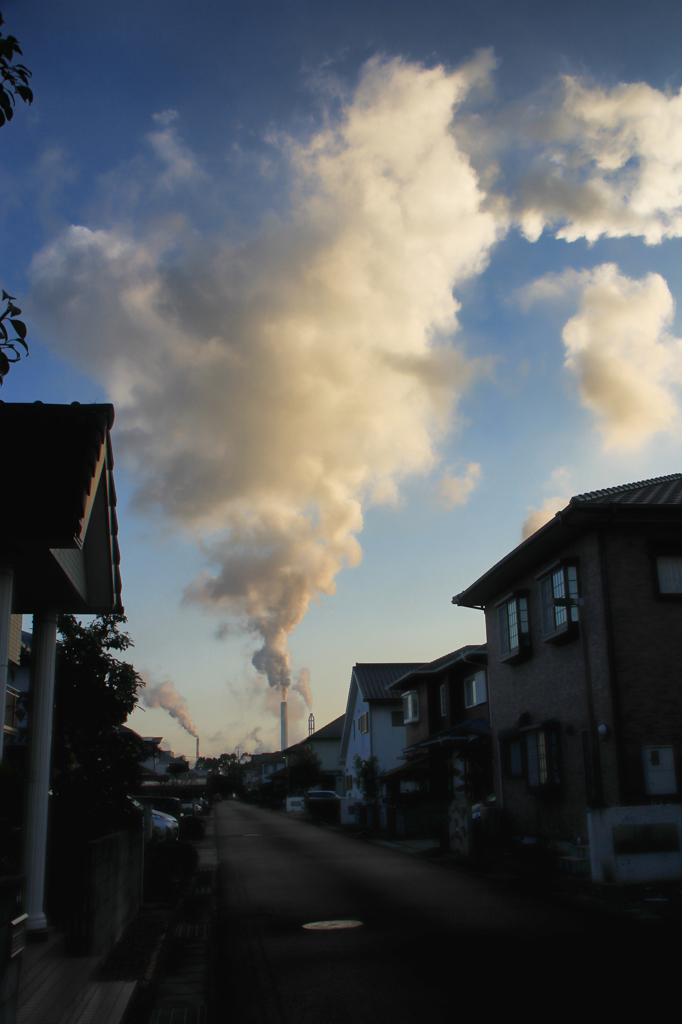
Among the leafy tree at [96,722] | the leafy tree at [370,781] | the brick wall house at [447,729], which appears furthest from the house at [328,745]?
the leafy tree at [96,722]

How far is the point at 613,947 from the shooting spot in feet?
31.0

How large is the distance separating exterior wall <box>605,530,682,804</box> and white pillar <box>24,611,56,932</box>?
1167cm

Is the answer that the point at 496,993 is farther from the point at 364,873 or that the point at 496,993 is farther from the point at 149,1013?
the point at 364,873

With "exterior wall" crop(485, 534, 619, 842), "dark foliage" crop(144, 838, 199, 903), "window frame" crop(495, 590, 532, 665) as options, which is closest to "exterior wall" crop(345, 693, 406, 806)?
"exterior wall" crop(485, 534, 619, 842)

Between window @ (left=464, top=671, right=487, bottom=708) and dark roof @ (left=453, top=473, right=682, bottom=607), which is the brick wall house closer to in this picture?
window @ (left=464, top=671, right=487, bottom=708)

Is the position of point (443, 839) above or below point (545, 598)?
below

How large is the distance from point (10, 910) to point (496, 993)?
4.84 meters

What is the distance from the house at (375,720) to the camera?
144 ft

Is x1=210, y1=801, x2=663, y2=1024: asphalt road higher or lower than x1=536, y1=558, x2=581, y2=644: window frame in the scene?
lower

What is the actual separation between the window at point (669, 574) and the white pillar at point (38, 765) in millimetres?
12660

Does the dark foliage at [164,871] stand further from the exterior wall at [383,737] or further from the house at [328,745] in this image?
the house at [328,745]

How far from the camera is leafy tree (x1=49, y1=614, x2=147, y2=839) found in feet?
37.9

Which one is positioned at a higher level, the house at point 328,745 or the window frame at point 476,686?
the window frame at point 476,686

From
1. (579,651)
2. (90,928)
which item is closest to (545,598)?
(579,651)
